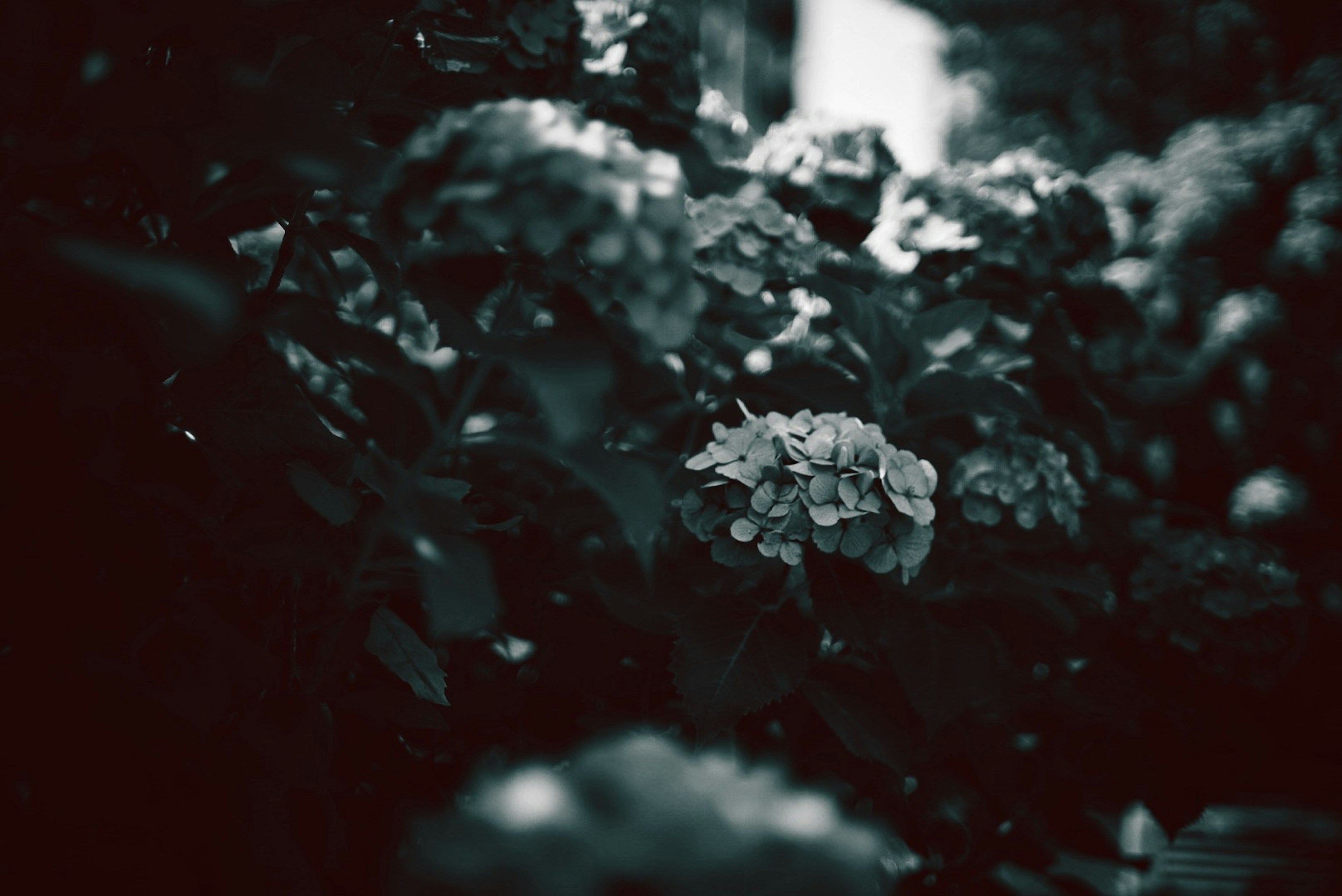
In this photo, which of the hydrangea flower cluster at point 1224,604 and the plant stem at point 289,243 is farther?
the hydrangea flower cluster at point 1224,604

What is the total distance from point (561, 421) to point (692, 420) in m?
0.61

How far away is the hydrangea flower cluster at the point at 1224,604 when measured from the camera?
1157mm

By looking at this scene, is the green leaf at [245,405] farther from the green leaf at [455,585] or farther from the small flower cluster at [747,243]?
the small flower cluster at [747,243]

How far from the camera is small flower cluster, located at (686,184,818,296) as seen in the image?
3.04ft

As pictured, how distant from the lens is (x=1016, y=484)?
38.3 inches

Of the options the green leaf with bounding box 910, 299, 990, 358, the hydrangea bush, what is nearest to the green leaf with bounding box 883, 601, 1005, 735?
the hydrangea bush

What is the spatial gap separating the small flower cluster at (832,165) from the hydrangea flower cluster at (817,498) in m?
0.44

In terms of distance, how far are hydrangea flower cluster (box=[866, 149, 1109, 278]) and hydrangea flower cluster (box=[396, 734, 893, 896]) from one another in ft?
3.07

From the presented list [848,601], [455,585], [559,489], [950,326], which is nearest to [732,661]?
[848,601]

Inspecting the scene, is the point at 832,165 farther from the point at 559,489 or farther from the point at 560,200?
the point at 560,200

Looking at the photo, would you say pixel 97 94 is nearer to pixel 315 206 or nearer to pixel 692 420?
pixel 315 206

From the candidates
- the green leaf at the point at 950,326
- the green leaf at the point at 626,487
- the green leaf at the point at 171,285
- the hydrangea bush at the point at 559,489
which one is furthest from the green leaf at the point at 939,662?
the green leaf at the point at 171,285

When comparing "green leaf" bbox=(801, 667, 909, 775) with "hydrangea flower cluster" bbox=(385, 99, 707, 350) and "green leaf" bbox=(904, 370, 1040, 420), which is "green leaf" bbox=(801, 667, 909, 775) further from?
"hydrangea flower cluster" bbox=(385, 99, 707, 350)

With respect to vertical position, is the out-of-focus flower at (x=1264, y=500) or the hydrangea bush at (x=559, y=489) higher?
the out-of-focus flower at (x=1264, y=500)
